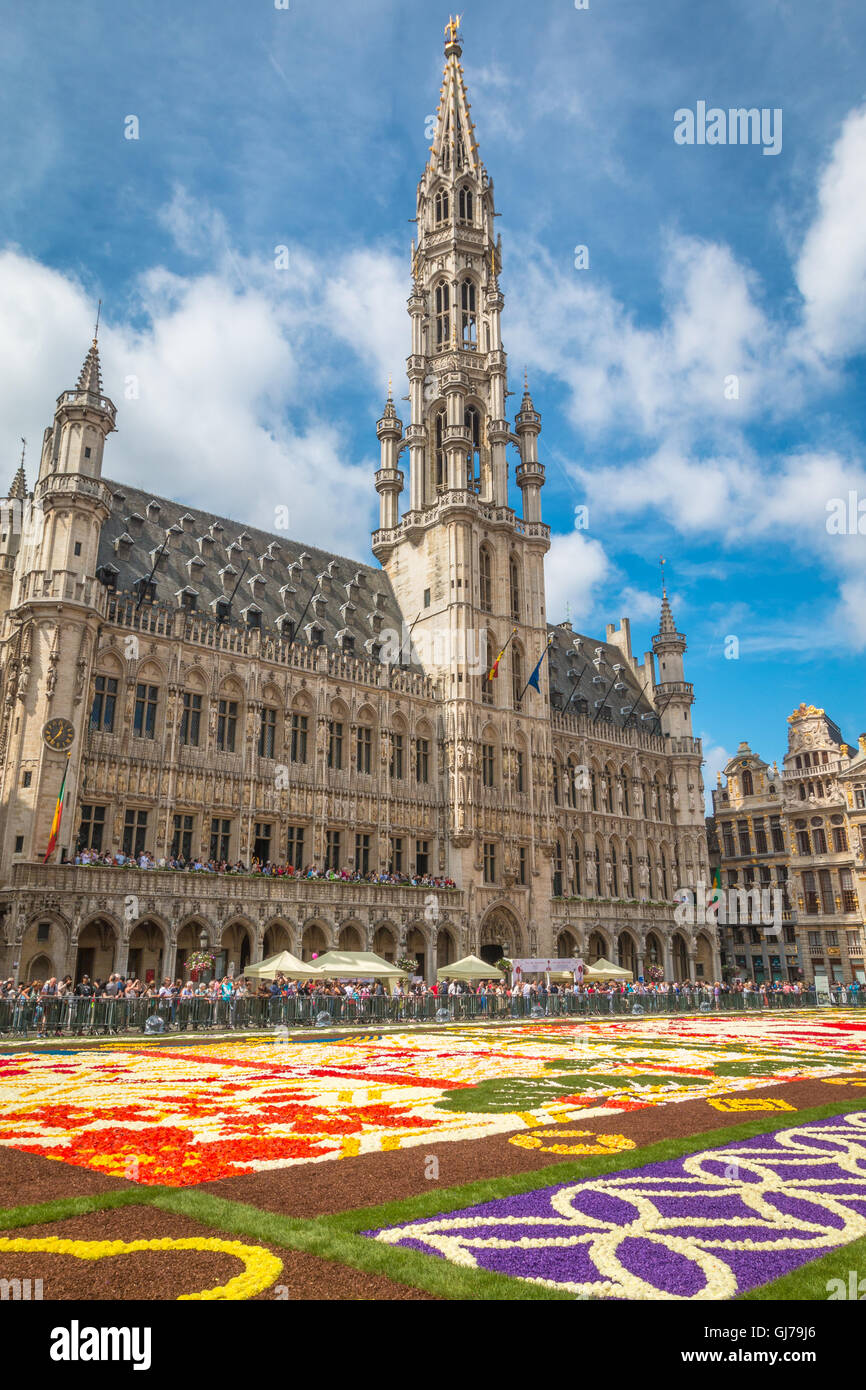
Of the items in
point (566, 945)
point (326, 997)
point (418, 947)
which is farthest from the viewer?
point (566, 945)

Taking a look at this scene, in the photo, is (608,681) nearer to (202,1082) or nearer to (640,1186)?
(202,1082)

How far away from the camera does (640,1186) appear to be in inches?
346

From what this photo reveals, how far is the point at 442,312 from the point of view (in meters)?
71.5

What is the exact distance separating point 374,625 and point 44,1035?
122 feet

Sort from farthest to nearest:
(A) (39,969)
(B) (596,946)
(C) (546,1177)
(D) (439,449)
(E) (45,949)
A: (D) (439,449)
(B) (596,946)
(A) (39,969)
(E) (45,949)
(C) (546,1177)

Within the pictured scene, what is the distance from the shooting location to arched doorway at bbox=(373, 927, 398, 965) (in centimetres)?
5144

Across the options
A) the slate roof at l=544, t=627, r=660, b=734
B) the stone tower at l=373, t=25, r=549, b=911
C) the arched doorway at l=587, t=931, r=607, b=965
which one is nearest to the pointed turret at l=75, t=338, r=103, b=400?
the stone tower at l=373, t=25, r=549, b=911

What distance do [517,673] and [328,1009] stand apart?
1288 inches

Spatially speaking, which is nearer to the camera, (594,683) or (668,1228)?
(668,1228)

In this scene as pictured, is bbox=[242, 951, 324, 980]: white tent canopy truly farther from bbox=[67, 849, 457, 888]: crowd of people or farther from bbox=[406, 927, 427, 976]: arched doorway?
bbox=[406, 927, 427, 976]: arched doorway

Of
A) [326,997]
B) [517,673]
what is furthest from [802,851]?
[326,997]

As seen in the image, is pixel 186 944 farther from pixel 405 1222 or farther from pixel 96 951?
pixel 405 1222

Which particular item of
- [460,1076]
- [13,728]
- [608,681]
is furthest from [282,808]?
[608,681]

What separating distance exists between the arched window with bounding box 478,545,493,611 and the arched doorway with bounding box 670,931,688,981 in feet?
97.4
